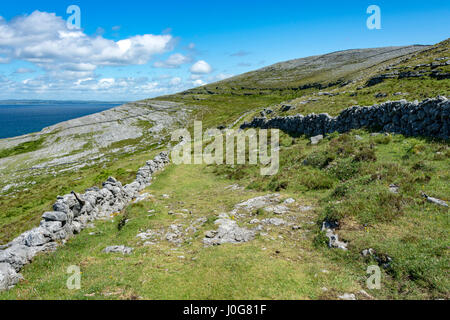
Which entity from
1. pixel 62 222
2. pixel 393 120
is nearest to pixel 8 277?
pixel 62 222

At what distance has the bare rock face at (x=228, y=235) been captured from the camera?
1223cm

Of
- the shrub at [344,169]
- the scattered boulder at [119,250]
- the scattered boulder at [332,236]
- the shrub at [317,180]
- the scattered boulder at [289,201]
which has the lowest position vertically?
the scattered boulder at [119,250]

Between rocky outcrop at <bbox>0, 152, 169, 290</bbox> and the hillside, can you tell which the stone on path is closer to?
rocky outcrop at <bbox>0, 152, 169, 290</bbox>

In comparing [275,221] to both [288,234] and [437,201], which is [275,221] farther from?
[437,201]

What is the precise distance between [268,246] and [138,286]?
572 centimetres

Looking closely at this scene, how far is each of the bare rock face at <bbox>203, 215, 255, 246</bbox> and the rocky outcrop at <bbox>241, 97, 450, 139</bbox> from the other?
51.8 feet

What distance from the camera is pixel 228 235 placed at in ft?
41.9

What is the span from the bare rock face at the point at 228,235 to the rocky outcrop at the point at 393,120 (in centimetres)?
1578

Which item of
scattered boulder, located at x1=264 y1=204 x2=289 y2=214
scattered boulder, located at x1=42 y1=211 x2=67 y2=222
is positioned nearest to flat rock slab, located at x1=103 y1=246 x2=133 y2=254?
scattered boulder, located at x1=42 y1=211 x2=67 y2=222

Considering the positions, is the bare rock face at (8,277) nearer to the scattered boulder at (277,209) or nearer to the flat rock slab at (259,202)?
the flat rock slab at (259,202)

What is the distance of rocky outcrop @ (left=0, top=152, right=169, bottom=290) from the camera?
10484 mm

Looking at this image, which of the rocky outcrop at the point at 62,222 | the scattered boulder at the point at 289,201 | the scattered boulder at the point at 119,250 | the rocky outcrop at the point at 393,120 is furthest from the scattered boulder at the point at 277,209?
the rocky outcrop at the point at 393,120

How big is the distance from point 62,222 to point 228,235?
32.8 ft
